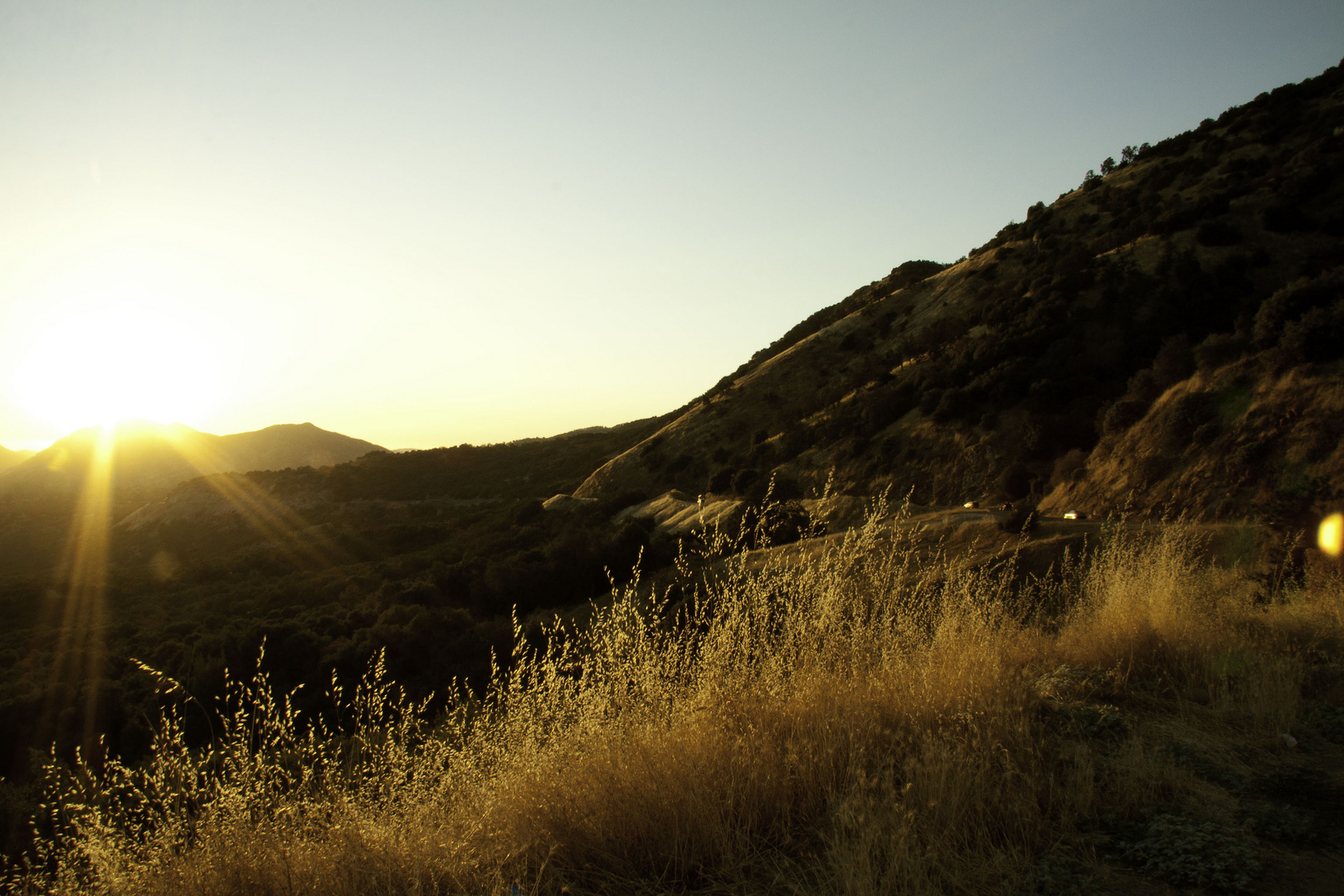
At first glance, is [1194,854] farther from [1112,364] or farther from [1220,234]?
[1220,234]

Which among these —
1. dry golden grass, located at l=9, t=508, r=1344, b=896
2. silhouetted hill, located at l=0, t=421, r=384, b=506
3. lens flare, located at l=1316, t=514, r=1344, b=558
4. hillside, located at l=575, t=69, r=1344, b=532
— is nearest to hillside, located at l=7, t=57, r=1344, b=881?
hillside, located at l=575, t=69, r=1344, b=532

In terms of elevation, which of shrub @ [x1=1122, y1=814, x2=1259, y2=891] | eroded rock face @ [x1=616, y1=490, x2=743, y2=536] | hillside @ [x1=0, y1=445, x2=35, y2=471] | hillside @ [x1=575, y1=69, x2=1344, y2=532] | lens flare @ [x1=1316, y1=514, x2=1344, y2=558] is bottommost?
eroded rock face @ [x1=616, y1=490, x2=743, y2=536]

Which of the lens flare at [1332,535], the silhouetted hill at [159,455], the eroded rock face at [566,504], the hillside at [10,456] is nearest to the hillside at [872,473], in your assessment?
the lens flare at [1332,535]

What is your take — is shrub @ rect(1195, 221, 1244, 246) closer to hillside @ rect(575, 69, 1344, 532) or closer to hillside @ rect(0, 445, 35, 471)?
hillside @ rect(575, 69, 1344, 532)

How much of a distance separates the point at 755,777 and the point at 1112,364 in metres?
27.9

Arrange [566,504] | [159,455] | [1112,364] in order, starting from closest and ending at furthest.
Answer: [1112,364] < [566,504] < [159,455]

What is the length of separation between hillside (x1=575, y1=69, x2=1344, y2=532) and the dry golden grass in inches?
124

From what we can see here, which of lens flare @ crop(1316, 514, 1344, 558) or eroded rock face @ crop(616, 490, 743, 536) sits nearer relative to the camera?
lens flare @ crop(1316, 514, 1344, 558)

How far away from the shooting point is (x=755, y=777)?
2.92 m

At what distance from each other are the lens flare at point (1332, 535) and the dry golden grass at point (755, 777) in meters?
2.99

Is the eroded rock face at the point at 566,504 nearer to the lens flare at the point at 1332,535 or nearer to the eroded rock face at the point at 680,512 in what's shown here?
the eroded rock face at the point at 680,512

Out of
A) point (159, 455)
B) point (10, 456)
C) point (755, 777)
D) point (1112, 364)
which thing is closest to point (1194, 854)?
point (755, 777)

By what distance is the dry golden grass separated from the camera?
2.66 m

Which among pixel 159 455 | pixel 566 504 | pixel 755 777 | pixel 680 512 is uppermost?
pixel 159 455
